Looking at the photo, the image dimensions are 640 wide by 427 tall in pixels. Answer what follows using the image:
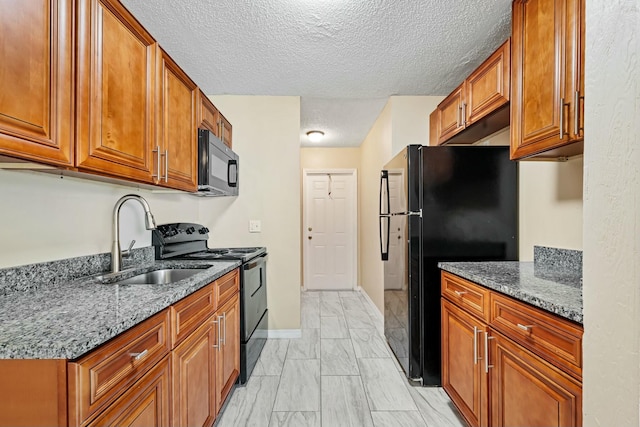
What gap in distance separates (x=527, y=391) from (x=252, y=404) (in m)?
1.57

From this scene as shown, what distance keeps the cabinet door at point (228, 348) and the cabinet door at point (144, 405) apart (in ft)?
2.01

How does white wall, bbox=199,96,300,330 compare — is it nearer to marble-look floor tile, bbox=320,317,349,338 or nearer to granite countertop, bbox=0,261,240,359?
marble-look floor tile, bbox=320,317,349,338

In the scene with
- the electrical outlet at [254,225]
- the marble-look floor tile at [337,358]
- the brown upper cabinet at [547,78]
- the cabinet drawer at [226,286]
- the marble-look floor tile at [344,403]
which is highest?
the brown upper cabinet at [547,78]

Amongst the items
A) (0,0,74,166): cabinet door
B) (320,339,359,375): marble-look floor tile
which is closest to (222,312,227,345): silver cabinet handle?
(320,339,359,375): marble-look floor tile

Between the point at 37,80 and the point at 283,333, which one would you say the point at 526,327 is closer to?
the point at 37,80

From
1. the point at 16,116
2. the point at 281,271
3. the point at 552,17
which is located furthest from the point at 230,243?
the point at 552,17

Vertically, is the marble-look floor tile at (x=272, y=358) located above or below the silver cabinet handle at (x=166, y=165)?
below

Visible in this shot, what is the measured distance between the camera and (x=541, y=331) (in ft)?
3.66

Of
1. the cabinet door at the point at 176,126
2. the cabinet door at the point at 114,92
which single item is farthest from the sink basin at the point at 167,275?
the cabinet door at the point at 114,92

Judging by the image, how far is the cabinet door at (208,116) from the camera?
86.3 inches

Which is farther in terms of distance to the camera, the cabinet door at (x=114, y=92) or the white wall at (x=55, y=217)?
the white wall at (x=55, y=217)

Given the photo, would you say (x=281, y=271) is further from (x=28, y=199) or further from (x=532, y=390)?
(x=532, y=390)

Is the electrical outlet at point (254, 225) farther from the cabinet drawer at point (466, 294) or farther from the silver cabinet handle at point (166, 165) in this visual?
the cabinet drawer at point (466, 294)

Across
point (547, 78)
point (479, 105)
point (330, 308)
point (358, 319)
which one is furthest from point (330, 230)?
point (547, 78)
